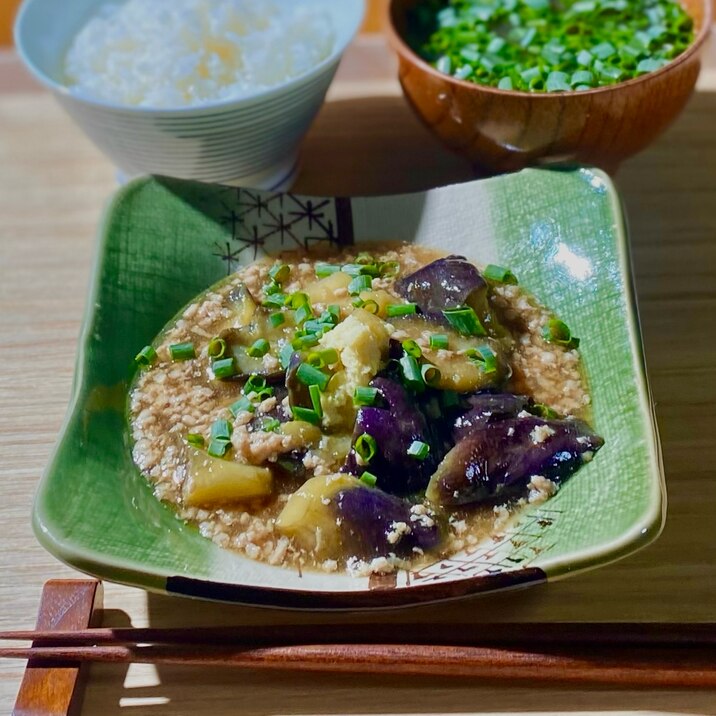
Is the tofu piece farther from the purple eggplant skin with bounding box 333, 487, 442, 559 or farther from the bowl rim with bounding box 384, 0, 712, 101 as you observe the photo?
the bowl rim with bounding box 384, 0, 712, 101

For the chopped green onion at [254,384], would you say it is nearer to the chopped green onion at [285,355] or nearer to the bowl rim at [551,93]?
the chopped green onion at [285,355]

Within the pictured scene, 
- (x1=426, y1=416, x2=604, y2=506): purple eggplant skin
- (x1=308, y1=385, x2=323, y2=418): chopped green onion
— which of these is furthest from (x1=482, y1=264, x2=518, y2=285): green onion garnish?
(x1=308, y1=385, x2=323, y2=418): chopped green onion

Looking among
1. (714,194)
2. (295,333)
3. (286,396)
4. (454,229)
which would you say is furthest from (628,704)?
(714,194)

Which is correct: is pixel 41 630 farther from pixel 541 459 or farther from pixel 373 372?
pixel 541 459

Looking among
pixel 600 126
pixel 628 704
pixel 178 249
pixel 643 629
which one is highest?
pixel 600 126

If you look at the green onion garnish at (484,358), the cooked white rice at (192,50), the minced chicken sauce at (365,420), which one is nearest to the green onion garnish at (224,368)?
the minced chicken sauce at (365,420)
